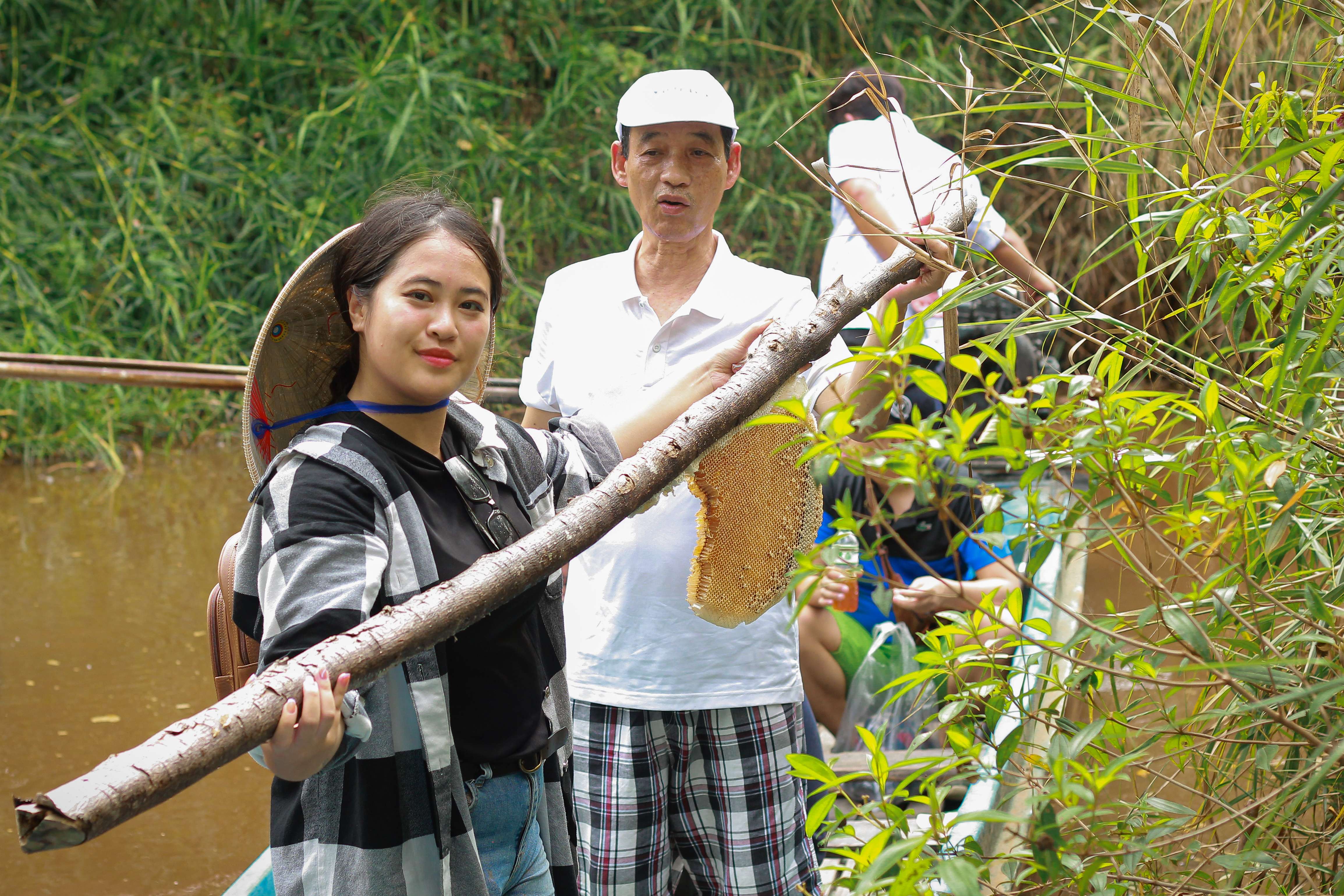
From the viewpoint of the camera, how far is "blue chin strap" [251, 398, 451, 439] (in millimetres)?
1509

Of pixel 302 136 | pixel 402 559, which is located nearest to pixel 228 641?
pixel 402 559

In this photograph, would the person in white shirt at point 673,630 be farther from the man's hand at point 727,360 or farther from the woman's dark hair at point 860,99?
the woman's dark hair at point 860,99

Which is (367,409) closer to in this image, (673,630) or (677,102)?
(673,630)

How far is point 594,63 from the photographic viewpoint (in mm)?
7102

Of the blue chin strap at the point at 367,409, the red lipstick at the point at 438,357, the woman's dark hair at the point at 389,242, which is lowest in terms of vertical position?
the blue chin strap at the point at 367,409

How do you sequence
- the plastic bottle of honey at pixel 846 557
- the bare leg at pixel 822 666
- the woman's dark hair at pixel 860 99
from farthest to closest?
the woman's dark hair at pixel 860 99, the bare leg at pixel 822 666, the plastic bottle of honey at pixel 846 557

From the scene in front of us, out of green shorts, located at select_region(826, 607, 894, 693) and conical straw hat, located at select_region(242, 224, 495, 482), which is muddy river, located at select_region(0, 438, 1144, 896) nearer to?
green shorts, located at select_region(826, 607, 894, 693)

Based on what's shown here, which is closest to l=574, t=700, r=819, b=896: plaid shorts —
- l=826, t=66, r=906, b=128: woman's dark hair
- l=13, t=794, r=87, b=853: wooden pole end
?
l=13, t=794, r=87, b=853: wooden pole end

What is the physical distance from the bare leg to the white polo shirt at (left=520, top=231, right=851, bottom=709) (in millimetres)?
938

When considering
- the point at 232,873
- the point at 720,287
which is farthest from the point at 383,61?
the point at 720,287

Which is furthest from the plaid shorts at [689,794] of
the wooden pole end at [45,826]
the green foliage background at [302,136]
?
the green foliage background at [302,136]

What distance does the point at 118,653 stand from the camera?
4223 mm

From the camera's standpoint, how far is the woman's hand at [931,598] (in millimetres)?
2578

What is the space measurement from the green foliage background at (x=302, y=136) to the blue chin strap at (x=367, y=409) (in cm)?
489
